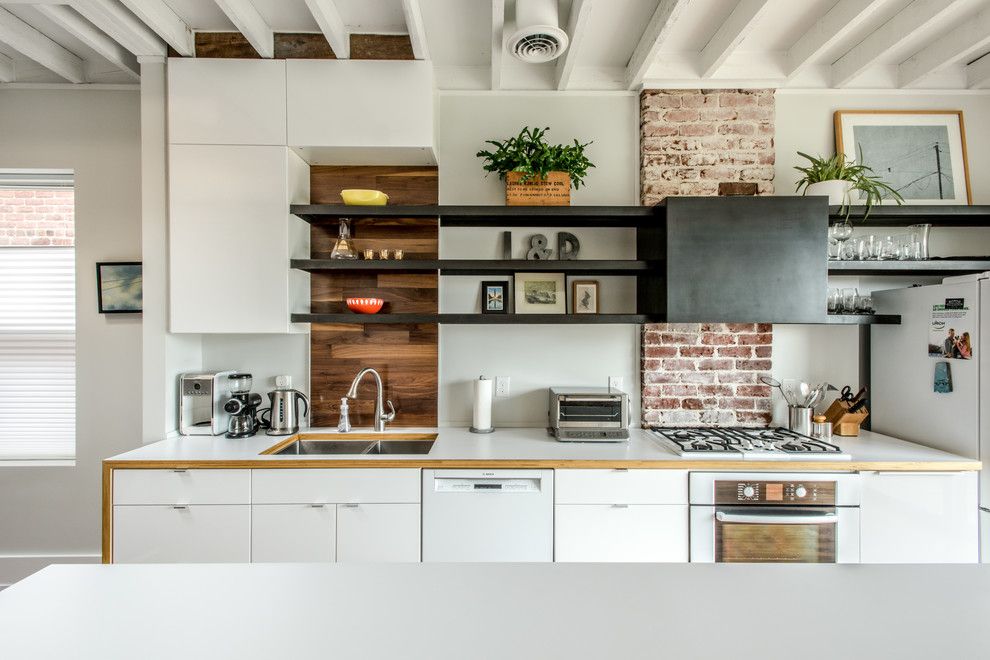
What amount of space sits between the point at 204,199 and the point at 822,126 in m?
3.44

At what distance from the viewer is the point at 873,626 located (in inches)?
31.2

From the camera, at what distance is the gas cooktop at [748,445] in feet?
7.03

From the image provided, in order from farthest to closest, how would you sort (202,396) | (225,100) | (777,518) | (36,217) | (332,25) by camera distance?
(36,217) < (202,396) < (225,100) < (332,25) < (777,518)

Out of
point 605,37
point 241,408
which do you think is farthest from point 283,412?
point 605,37

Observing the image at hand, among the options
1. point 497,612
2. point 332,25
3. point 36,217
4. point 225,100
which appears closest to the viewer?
point 497,612

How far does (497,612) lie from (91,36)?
308 centimetres

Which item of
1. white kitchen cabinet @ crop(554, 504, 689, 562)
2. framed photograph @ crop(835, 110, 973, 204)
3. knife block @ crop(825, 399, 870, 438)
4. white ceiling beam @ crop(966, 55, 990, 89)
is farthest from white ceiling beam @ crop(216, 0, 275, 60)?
white ceiling beam @ crop(966, 55, 990, 89)

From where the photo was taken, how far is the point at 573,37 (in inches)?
85.9

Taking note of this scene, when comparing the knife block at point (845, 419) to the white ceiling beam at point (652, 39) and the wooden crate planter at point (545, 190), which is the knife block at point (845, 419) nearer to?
the wooden crate planter at point (545, 190)

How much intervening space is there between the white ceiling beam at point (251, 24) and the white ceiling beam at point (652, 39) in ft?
6.15

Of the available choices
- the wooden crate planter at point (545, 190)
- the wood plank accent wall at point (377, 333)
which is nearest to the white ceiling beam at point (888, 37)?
the wooden crate planter at point (545, 190)

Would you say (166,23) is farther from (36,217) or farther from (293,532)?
(293,532)

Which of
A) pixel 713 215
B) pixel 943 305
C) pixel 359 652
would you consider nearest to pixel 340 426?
pixel 359 652

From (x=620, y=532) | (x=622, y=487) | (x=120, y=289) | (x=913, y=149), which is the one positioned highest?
(x=913, y=149)
